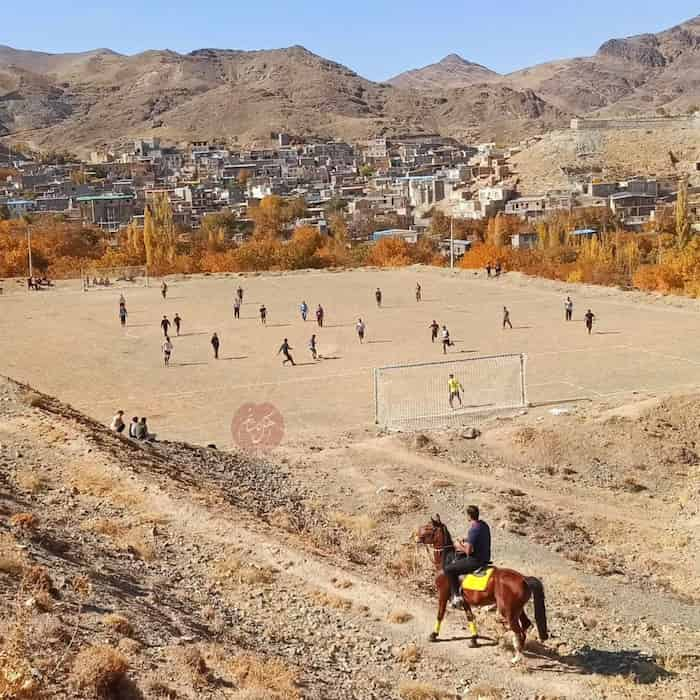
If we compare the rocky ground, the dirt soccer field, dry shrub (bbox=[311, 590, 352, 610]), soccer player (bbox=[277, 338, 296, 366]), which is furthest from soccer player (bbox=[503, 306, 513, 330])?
dry shrub (bbox=[311, 590, 352, 610])

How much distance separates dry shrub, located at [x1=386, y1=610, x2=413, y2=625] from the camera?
9.38 meters

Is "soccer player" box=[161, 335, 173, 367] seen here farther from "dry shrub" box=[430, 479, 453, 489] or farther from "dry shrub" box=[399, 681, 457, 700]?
"dry shrub" box=[399, 681, 457, 700]

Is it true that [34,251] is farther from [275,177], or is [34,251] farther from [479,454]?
[275,177]

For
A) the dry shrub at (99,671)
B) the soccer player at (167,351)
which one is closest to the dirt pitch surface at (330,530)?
the dry shrub at (99,671)

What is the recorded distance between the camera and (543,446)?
18.8 meters

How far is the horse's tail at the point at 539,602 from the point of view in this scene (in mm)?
8383

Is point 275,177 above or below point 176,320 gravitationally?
Result: above

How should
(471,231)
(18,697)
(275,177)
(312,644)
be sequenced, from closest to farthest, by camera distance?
(18,697) → (312,644) → (471,231) → (275,177)

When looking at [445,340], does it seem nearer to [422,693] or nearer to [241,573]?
[241,573]

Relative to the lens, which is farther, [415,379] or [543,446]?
[415,379]

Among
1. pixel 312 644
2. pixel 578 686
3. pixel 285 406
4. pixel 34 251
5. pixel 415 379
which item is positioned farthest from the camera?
pixel 34 251

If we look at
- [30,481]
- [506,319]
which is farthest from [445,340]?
[30,481]

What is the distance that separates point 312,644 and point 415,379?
55.7 ft

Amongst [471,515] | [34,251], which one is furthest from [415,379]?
[34,251]
